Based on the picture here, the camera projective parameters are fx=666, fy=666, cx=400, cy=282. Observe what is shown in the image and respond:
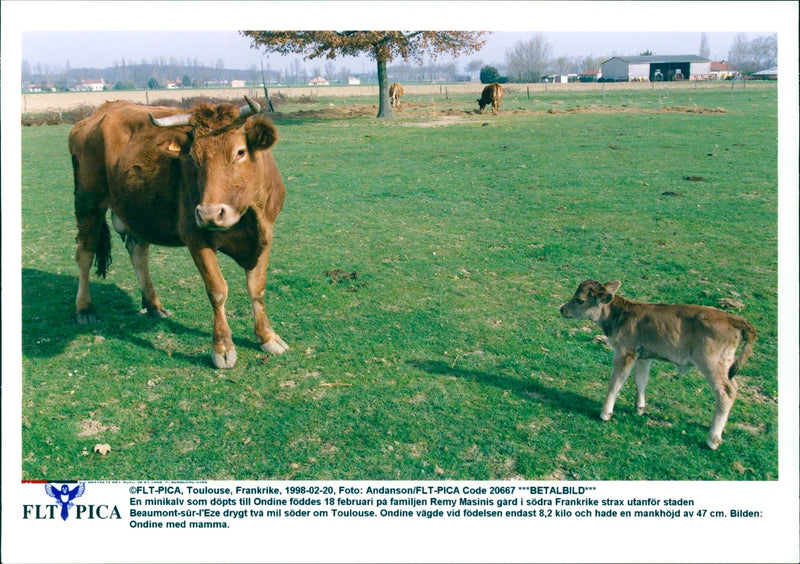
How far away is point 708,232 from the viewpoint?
32.9 feet

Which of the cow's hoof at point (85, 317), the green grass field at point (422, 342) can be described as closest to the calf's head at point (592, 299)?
the green grass field at point (422, 342)

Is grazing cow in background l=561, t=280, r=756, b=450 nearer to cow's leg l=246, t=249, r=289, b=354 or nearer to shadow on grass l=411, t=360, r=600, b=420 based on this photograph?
shadow on grass l=411, t=360, r=600, b=420

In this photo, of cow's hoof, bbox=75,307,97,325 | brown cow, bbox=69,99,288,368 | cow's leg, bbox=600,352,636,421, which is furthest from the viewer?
cow's hoof, bbox=75,307,97,325

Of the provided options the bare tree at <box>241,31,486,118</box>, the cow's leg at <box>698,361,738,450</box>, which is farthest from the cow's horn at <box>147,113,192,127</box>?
the bare tree at <box>241,31,486,118</box>

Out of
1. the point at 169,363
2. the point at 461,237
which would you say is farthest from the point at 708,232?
the point at 169,363

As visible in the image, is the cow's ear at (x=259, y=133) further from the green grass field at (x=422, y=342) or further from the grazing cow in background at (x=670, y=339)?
the grazing cow in background at (x=670, y=339)

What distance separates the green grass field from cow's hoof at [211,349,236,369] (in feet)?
0.37

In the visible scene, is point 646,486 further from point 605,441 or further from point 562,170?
point 562,170

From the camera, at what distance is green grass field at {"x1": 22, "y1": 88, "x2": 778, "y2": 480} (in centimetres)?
508

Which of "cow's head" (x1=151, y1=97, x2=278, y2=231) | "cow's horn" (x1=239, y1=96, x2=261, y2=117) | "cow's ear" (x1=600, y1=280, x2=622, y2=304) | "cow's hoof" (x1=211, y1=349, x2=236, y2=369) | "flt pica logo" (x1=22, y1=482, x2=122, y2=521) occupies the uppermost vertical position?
"cow's horn" (x1=239, y1=96, x2=261, y2=117)

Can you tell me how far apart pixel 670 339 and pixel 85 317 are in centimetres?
623

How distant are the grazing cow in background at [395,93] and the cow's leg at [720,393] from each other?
104 feet

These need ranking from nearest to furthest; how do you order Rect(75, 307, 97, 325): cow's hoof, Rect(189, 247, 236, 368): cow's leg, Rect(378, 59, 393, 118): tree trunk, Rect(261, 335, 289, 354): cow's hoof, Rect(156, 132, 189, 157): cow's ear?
Rect(156, 132, 189, 157): cow's ear → Rect(189, 247, 236, 368): cow's leg → Rect(261, 335, 289, 354): cow's hoof → Rect(75, 307, 97, 325): cow's hoof → Rect(378, 59, 393, 118): tree trunk

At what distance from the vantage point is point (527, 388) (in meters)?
5.95
